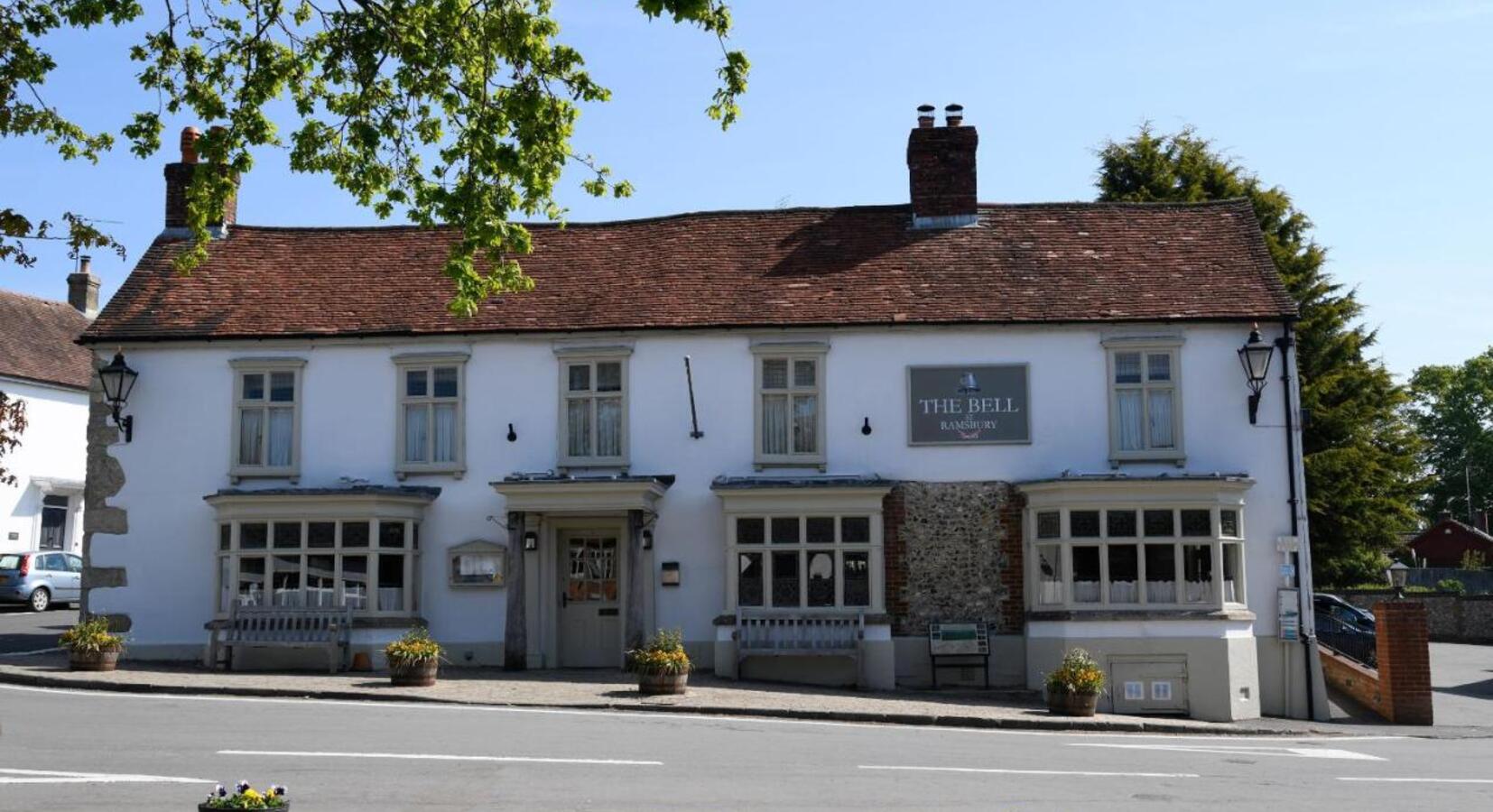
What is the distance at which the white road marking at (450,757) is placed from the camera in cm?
1268

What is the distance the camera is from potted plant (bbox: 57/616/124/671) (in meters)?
19.7

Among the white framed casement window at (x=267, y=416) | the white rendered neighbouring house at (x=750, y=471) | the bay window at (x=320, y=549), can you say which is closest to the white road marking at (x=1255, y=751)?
the white rendered neighbouring house at (x=750, y=471)

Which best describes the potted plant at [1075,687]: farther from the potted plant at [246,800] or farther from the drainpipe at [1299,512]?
the potted plant at [246,800]

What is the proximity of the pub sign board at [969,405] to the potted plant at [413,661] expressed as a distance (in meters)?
7.83

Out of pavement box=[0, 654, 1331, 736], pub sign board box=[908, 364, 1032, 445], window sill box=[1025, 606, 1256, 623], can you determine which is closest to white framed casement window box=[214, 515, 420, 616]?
pavement box=[0, 654, 1331, 736]

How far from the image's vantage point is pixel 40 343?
41.2 metres

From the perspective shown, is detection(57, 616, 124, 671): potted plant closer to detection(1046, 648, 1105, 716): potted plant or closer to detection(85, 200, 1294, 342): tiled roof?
detection(85, 200, 1294, 342): tiled roof

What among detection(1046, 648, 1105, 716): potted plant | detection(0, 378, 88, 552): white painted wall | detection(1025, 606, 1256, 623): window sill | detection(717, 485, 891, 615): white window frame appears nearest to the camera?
detection(1046, 648, 1105, 716): potted plant

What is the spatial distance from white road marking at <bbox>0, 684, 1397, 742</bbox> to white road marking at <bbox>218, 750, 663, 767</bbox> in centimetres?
350

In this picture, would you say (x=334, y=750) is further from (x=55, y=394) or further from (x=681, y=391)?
(x=55, y=394)

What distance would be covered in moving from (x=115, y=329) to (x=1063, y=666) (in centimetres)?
1538

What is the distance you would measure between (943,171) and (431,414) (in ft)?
30.8

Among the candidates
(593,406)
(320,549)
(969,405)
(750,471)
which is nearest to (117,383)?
(320,549)

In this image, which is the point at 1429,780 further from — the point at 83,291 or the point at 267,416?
the point at 83,291
